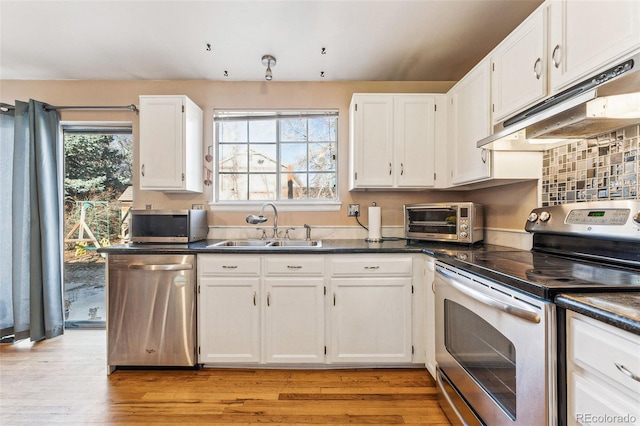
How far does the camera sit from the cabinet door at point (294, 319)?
2.08 meters

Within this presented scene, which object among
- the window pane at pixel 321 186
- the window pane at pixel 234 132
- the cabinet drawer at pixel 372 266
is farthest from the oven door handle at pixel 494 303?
the window pane at pixel 234 132

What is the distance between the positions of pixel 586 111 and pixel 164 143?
2.71 metres

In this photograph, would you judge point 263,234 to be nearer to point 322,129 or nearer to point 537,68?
point 322,129

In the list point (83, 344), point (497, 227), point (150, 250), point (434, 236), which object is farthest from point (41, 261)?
point (497, 227)

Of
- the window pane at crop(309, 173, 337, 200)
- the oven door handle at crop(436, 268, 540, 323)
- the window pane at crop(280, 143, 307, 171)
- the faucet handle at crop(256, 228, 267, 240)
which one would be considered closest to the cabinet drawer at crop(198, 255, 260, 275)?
the faucet handle at crop(256, 228, 267, 240)

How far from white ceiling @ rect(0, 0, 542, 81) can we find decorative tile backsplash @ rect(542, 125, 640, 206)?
3.30 feet

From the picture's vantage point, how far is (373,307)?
2.08 metres

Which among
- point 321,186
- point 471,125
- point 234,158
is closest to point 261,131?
point 234,158

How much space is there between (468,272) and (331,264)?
0.92 m

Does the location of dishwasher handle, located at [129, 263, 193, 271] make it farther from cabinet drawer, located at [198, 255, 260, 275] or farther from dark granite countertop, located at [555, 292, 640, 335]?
dark granite countertop, located at [555, 292, 640, 335]

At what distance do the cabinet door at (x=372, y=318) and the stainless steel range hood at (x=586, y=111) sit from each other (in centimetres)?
116

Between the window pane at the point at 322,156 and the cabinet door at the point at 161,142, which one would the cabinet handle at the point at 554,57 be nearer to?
the window pane at the point at 322,156

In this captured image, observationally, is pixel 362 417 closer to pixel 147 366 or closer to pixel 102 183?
pixel 147 366

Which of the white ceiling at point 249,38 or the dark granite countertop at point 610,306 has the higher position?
the white ceiling at point 249,38
